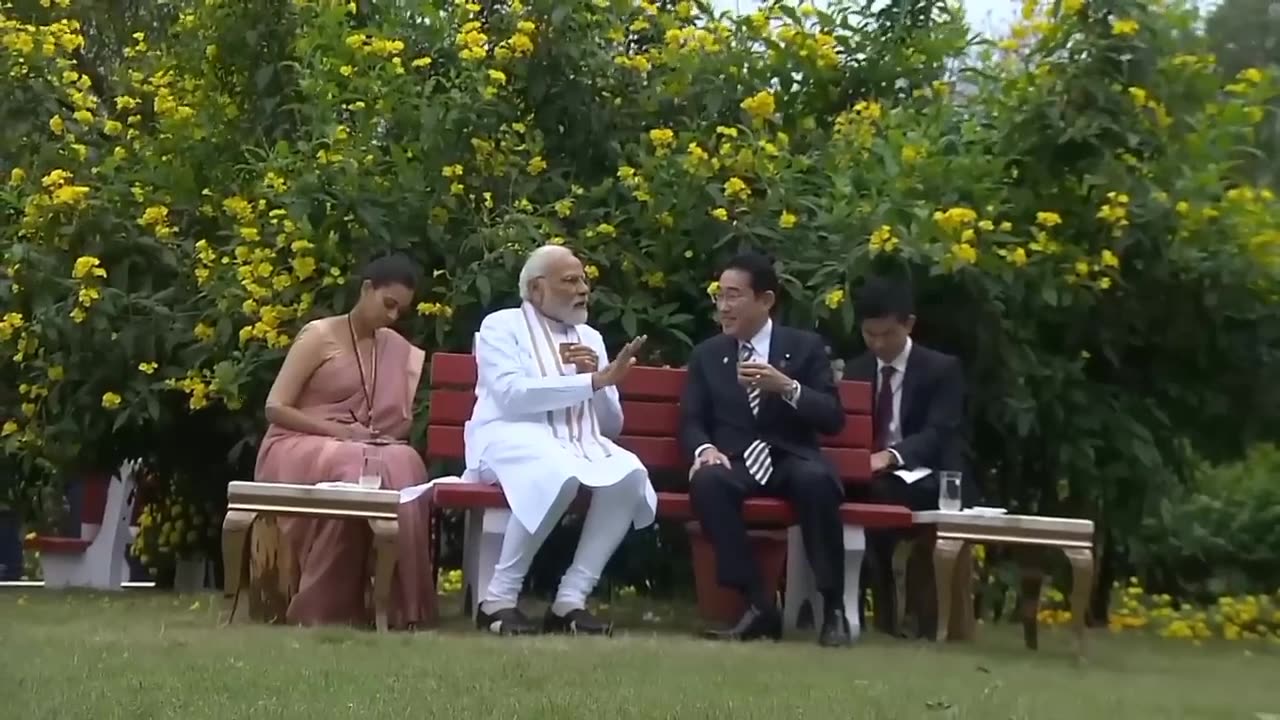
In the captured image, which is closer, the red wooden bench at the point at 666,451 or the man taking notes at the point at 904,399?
the red wooden bench at the point at 666,451

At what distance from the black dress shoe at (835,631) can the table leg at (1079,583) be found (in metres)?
0.75

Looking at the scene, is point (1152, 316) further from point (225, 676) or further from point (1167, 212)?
point (225, 676)

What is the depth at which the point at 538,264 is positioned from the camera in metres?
Answer: 6.83

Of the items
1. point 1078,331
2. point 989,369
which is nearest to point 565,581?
point 989,369

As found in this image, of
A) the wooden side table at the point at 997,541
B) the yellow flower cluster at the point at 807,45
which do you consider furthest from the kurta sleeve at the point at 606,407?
the yellow flower cluster at the point at 807,45

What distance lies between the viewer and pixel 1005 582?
8523 millimetres

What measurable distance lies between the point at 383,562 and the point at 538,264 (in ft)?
4.10

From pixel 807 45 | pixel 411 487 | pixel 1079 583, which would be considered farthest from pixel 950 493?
pixel 807 45

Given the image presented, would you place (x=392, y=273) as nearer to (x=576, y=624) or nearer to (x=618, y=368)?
(x=618, y=368)

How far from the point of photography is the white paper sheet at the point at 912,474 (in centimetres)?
688

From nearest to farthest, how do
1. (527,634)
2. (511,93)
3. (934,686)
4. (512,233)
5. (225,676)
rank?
(225,676) → (934,686) → (527,634) → (512,233) → (511,93)

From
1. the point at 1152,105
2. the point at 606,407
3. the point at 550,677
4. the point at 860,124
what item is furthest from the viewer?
the point at 860,124

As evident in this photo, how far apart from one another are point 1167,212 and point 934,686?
3.29m

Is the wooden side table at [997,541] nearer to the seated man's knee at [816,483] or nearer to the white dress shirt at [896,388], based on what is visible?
the seated man's knee at [816,483]
